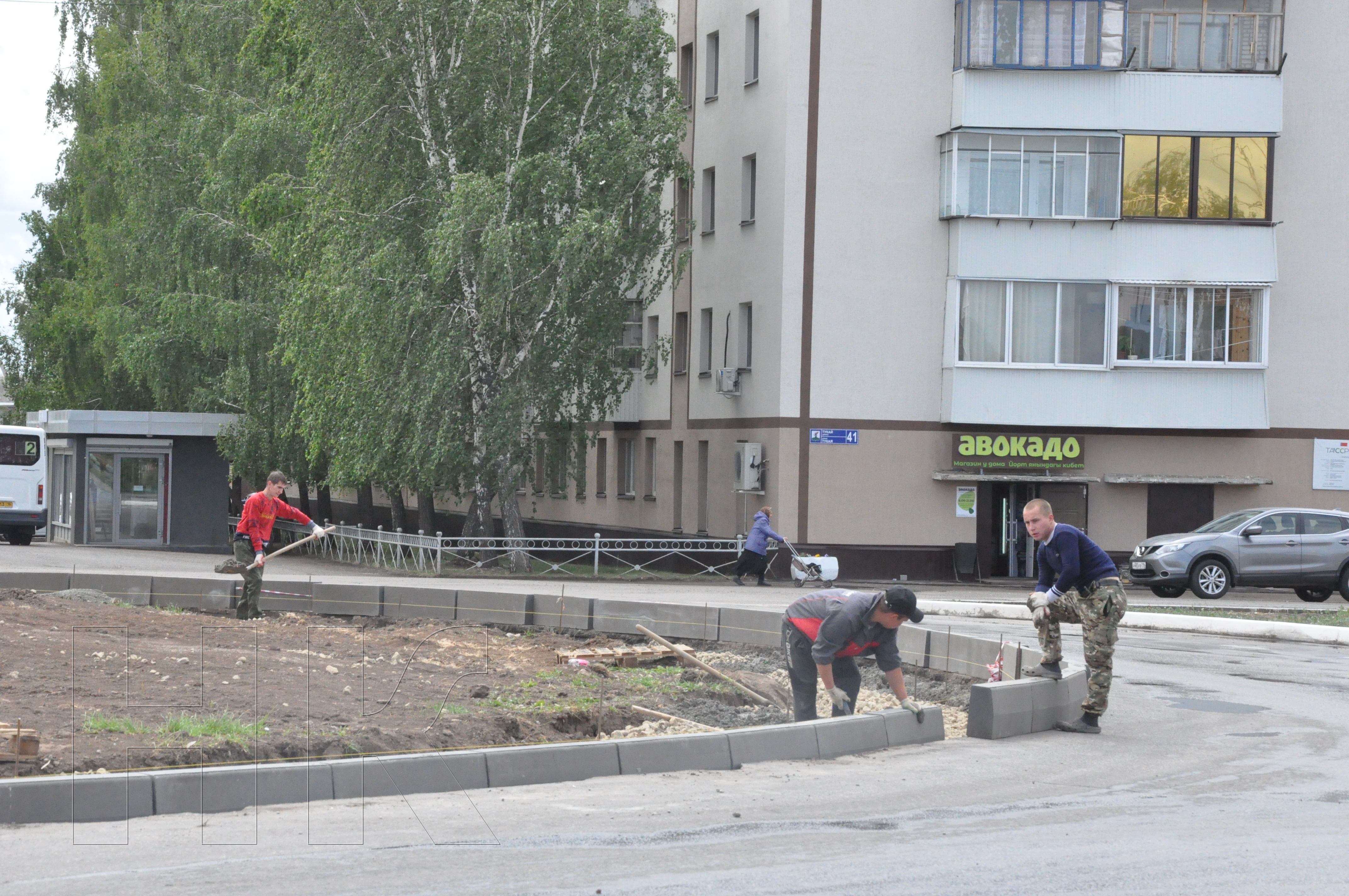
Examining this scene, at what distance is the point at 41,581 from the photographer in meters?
19.8

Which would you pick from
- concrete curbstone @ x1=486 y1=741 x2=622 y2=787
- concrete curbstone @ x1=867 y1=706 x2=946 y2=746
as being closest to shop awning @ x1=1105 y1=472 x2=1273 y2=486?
concrete curbstone @ x1=867 y1=706 x2=946 y2=746

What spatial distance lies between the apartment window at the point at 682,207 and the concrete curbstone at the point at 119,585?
19.3m

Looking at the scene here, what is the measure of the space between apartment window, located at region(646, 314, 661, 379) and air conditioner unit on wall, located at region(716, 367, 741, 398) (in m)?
1.58

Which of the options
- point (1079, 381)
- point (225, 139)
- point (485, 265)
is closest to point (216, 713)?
point (485, 265)

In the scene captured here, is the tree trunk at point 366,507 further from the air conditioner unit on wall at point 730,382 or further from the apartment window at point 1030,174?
the apartment window at point 1030,174

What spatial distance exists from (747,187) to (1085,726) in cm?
2383

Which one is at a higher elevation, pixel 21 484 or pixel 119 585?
pixel 21 484

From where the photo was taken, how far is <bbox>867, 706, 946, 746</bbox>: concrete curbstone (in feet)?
35.3

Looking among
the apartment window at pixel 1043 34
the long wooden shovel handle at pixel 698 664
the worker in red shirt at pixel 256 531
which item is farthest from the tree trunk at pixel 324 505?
the long wooden shovel handle at pixel 698 664

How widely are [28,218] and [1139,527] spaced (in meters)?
35.8

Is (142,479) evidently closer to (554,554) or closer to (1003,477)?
(554,554)

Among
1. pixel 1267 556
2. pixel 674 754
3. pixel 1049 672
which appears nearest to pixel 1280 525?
pixel 1267 556

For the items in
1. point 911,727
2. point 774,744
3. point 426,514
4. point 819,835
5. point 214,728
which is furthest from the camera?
point 426,514

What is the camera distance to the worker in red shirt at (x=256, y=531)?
17.7 m
